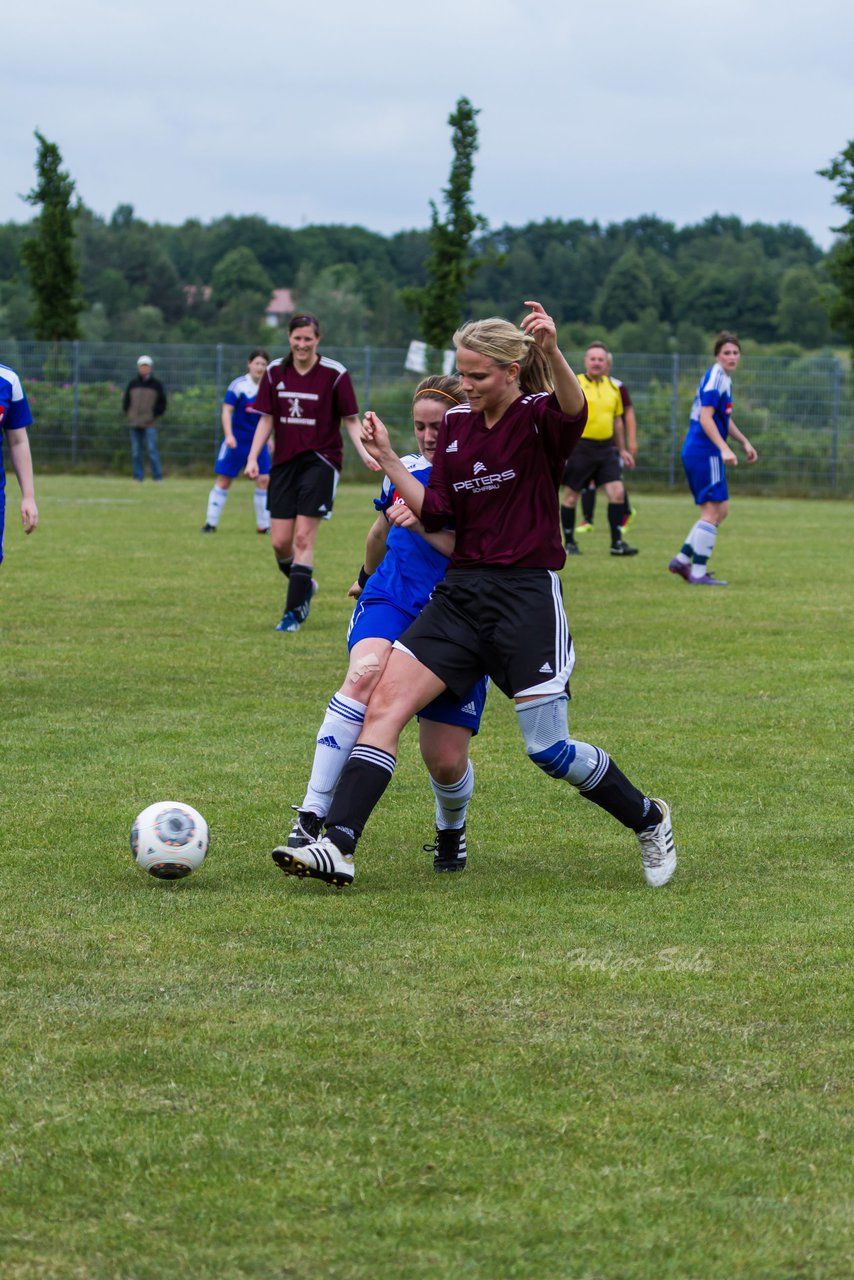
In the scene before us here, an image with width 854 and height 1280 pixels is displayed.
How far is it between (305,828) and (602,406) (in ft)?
42.7

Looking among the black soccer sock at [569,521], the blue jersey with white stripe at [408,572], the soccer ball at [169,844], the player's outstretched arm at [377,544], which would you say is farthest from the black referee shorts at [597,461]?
the soccer ball at [169,844]

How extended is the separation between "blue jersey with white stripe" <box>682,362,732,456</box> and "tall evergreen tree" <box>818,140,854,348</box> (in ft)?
65.5

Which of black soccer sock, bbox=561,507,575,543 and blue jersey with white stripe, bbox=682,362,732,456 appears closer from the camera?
blue jersey with white stripe, bbox=682,362,732,456

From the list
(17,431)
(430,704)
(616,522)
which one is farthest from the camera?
(616,522)

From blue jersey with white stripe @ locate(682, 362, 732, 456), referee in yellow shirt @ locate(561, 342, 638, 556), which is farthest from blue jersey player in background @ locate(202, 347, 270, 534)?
blue jersey with white stripe @ locate(682, 362, 732, 456)

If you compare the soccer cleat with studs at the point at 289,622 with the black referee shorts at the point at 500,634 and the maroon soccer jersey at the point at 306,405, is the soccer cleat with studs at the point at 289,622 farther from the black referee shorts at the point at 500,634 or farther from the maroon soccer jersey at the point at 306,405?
the black referee shorts at the point at 500,634

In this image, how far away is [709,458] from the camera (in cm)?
1584

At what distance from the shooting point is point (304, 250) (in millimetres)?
138625

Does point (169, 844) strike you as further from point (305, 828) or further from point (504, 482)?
point (504, 482)

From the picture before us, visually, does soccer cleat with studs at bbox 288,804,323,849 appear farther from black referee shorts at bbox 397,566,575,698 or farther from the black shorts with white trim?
the black shorts with white trim

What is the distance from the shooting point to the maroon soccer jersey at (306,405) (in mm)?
12148

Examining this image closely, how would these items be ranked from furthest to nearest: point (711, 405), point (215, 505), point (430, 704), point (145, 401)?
point (145, 401) → point (215, 505) → point (711, 405) → point (430, 704)

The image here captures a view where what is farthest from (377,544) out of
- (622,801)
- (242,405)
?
(242,405)

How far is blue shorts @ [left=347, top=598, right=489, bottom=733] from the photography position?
5.78 m
